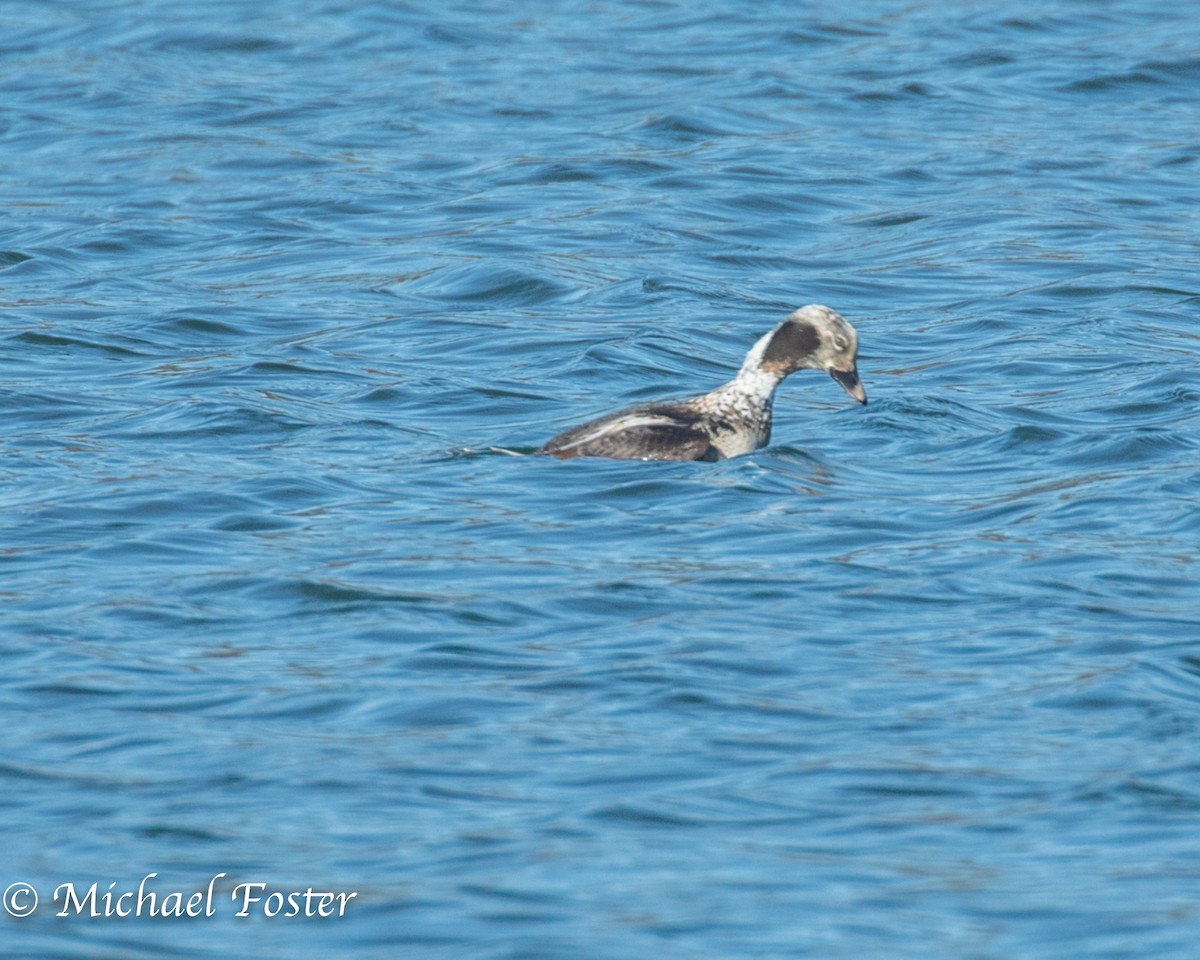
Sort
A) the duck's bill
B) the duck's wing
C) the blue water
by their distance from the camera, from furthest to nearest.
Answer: the duck's bill
the duck's wing
the blue water

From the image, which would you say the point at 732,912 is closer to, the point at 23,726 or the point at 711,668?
the point at 711,668

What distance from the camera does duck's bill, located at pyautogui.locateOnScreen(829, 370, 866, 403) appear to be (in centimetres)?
1290

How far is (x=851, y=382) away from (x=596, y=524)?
2.12m

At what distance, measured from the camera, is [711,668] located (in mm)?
9289

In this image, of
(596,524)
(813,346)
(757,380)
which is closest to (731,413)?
(757,380)

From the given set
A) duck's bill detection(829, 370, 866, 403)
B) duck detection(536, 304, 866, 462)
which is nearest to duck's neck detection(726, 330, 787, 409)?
duck detection(536, 304, 866, 462)

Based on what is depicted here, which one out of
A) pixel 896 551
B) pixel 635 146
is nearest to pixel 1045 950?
pixel 896 551

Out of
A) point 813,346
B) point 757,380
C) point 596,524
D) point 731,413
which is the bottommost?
point 596,524

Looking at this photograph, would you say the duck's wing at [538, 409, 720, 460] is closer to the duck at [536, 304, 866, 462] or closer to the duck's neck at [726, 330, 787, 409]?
the duck at [536, 304, 866, 462]

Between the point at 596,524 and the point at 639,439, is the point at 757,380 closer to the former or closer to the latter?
the point at 639,439

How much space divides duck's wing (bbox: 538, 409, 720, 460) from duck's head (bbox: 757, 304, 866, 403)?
25.7 inches

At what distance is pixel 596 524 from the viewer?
38.2 feet

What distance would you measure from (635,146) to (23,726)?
1494 cm

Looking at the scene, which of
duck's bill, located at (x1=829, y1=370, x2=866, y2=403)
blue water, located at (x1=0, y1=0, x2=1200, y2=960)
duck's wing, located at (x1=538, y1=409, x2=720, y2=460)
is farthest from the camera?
duck's bill, located at (x1=829, y1=370, x2=866, y2=403)
